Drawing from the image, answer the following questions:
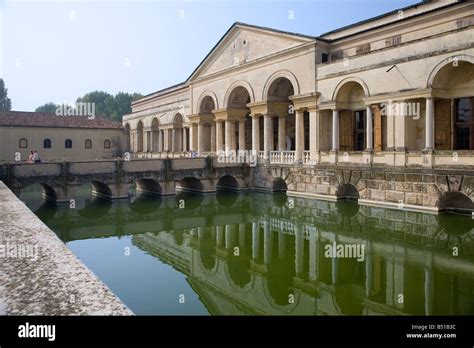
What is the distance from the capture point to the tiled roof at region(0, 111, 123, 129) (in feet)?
142

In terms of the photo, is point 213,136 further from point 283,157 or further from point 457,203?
point 457,203

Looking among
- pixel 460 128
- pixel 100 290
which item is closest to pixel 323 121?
pixel 460 128

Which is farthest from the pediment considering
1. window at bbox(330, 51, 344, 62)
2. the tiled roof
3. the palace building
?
the tiled roof

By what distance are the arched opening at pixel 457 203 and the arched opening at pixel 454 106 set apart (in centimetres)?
251

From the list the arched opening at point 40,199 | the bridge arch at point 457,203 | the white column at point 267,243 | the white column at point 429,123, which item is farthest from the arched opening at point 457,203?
the arched opening at point 40,199

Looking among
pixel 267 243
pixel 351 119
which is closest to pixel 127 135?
pixel 351 119

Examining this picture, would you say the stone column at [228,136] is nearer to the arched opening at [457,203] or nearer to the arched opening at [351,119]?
the arched opening at [351,119]

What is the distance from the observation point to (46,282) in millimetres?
4941

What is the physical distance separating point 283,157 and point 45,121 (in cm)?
2990

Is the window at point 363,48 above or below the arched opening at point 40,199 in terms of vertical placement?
above

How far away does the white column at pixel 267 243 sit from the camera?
1267cm

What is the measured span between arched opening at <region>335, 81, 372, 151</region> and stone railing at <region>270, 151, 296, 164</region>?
3.13m

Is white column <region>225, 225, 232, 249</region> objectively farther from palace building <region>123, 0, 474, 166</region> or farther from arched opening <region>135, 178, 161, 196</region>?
arched opening <region>135, 178, 161, 196</region>

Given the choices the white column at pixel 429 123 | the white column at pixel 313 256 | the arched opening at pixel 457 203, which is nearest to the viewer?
the white column at pixel 313 256
